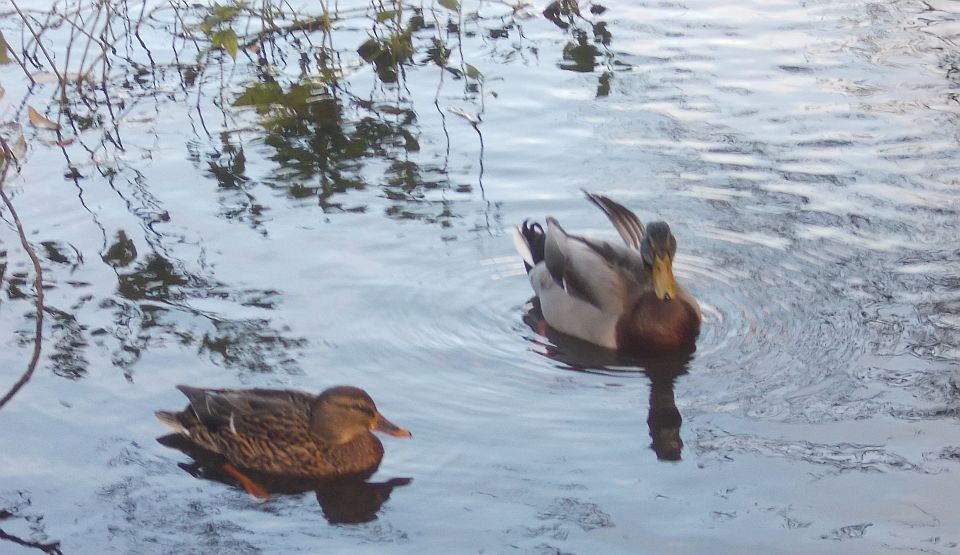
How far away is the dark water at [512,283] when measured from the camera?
4957mm

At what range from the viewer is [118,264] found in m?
7.27

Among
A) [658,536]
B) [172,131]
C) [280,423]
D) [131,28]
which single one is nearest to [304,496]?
[280,423]

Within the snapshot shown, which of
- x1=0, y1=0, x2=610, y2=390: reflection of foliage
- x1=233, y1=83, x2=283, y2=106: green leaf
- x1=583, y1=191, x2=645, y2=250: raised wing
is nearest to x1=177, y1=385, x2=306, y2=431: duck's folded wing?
x1=0, y1=0, x2=610, y2=390: reflection of foliage

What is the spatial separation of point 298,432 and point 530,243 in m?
2.27

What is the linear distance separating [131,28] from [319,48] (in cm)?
175

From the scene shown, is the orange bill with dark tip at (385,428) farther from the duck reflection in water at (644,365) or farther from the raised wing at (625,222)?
the raised wing at (625,222)

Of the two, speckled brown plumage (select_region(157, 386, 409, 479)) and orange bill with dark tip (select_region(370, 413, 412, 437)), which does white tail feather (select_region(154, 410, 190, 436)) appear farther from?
orange bill with dark tip (select_region(370, 413, 412, 437))

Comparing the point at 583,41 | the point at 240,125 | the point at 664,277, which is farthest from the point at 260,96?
the point at 664,277

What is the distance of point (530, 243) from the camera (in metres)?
7.24

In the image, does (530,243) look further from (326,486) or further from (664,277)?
(326,486)

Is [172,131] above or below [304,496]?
above

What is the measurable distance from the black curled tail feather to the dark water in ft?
0.63

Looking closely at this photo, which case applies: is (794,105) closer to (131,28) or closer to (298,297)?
(298,297)

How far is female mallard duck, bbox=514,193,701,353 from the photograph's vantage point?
6.42 m
